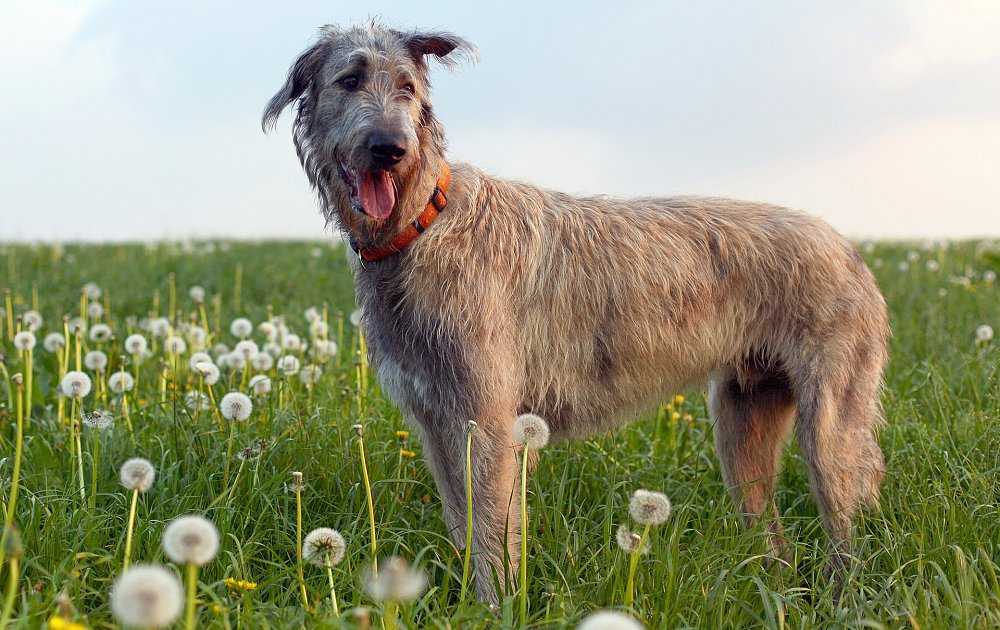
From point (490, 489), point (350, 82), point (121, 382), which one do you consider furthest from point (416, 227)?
point (121, 382)

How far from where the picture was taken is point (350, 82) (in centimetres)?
396

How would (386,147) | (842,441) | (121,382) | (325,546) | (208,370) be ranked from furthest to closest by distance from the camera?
1. (121,382)
2. (208,370)
3. (842,441)
4. (386,147)
5. (325,546)

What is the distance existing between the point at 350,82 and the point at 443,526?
221 cm

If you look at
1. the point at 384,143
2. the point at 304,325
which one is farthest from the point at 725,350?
the point at 304,325

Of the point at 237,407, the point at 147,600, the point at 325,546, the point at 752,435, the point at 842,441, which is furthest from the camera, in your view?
the point at 752,435

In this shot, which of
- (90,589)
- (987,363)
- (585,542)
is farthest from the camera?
(987,363)

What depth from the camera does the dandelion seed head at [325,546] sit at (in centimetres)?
300

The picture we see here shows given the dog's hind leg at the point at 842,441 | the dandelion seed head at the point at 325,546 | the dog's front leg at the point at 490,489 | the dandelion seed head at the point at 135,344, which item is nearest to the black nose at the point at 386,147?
the dog's front leg at the point at 490,489

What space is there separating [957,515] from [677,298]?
5.73 feet

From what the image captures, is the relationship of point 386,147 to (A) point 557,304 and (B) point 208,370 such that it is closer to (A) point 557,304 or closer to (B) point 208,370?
(A) point 557,304

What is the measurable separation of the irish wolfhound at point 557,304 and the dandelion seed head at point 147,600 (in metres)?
2.15

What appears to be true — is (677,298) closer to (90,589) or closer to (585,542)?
(585,542)

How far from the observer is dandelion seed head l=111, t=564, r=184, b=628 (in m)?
1.71

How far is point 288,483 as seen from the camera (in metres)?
4.81
